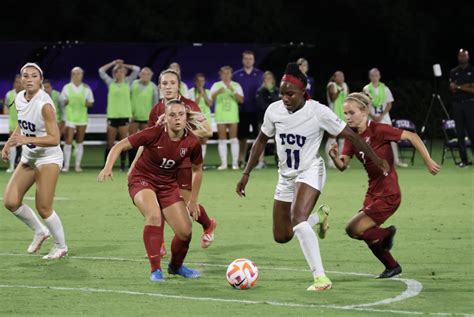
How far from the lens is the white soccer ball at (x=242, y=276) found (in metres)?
10.9

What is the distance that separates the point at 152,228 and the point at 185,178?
137 cm

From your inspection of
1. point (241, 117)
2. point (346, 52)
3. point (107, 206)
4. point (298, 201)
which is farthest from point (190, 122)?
point (346, 52)

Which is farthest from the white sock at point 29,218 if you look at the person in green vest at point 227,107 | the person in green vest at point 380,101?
the person in green vest at point 380,101

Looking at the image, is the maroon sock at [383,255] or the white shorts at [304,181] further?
the maroon sock at [383,255]

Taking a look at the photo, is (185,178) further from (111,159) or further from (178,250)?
(111,159)

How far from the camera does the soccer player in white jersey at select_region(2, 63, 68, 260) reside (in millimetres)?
12922

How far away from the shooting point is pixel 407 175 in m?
24.8

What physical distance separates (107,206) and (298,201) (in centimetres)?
808

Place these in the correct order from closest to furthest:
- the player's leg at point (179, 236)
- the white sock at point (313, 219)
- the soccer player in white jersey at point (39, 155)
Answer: the player's leg at point (179, 236) → the white sock at point (313, 219) → the soccer player in white jersey at point (39, 155)

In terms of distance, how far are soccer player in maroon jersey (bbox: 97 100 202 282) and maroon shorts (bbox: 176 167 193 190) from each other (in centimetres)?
60

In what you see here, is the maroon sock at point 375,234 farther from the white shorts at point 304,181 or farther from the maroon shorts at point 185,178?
the maroon shorts at point 185,178

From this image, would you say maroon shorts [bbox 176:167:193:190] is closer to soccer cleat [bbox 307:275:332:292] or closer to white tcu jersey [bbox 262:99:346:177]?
white tcu jersey [bbox 262:99:346:177]

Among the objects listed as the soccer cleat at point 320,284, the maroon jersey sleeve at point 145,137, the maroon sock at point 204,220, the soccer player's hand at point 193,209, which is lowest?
the soccer cleat at point 320,284

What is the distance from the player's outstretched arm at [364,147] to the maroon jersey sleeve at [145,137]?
1.75 metres
